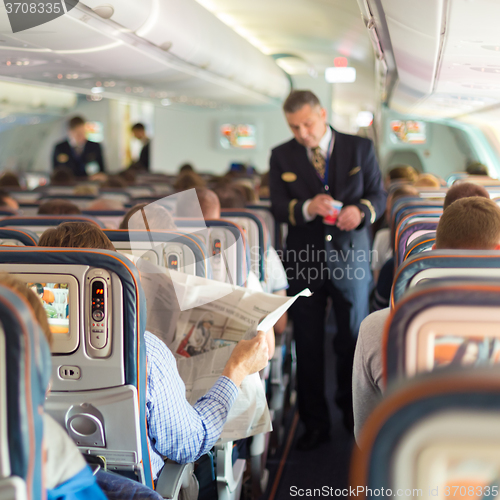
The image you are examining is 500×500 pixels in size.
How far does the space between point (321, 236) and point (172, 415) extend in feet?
6.44

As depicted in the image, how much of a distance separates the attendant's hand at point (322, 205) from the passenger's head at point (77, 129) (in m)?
6.99

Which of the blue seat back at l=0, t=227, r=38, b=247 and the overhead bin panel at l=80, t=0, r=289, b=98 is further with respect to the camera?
the overhead bin panel at l=80, t=0, r=289, b=98

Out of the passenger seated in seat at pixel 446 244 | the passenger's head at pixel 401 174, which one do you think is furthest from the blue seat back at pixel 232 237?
the passenger's head at pixel 401 174

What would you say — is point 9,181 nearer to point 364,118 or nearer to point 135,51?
point 135,51

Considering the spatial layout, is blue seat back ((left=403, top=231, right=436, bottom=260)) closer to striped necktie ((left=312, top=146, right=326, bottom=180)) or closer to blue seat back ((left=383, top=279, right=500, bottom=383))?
blue seat back ((left=383, top=279, right=500, bottom=383))

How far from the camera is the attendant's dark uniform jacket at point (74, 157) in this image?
10242mm

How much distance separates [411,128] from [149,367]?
491 inches

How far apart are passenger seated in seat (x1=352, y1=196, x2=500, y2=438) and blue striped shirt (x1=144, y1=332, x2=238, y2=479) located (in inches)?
18.0

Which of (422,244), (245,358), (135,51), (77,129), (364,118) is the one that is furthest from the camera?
(364,118)

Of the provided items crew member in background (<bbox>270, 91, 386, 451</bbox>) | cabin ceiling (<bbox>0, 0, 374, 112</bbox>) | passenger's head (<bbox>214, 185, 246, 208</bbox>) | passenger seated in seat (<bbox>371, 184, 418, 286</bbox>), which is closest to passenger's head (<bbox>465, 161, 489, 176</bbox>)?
cabin ceiling (<bbox>0, 0, 374, 112</bbox>)

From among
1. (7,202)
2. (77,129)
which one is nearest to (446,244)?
(7,202)

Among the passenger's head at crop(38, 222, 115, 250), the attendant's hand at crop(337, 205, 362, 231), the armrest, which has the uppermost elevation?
the passenger's head at crop(38, 222, 115, 250)

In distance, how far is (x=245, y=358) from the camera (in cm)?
204

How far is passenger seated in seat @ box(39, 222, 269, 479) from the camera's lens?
175cm
